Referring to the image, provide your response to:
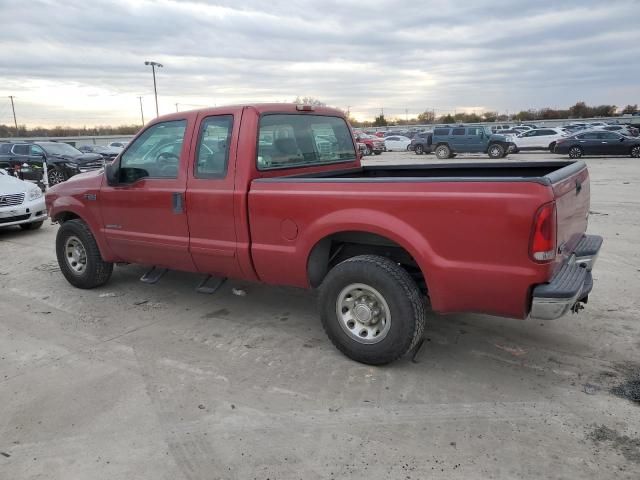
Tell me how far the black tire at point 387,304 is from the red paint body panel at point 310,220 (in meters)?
0.18

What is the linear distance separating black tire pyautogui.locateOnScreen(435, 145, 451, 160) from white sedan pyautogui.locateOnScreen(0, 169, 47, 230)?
Result: 22.6 m

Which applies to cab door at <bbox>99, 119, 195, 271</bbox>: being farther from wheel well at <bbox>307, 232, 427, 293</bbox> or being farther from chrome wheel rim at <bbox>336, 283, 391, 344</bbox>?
chrome wheel rim at <bbox>336, 283, 391, 344</bbox>

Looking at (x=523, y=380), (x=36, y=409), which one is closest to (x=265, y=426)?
(x=36, y=409)

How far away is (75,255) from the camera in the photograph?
5.88m

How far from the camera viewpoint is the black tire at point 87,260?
5562 mm

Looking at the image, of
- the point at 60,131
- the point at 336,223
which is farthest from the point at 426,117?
the point at 336,223

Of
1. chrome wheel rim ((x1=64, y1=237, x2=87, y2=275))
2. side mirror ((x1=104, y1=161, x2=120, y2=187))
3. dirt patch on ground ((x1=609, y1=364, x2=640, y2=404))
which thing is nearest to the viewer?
dirt patch on ground ((x1=609, y1=364, x2=640, y2=404))

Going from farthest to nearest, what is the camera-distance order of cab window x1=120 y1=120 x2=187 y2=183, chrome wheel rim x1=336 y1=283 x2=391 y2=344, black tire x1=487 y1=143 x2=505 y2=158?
black tire x1=487 y1=143 x2=505 y2=158, cab window x1=120 y1=120 x2=187 y2=183, chrome wheel rim x1=336 y1=283 x2=391 y2=344

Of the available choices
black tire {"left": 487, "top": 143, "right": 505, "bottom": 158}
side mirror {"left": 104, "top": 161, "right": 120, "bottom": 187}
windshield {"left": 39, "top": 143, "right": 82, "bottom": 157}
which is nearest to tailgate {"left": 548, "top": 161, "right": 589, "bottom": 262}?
side mirror {"left": 104, "top": 161, "right": 120, "bottom": 187}

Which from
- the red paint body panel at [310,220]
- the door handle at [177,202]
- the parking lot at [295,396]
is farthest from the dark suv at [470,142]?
the door handle at [177,202]

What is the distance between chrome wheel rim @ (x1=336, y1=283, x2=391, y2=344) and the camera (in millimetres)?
3641

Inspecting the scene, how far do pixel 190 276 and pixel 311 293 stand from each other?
5.49 ft

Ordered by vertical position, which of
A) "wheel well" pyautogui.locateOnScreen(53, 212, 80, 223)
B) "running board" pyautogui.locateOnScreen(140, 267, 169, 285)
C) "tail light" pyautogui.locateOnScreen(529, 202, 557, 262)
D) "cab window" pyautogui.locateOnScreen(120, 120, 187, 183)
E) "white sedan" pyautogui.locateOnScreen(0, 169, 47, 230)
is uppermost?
"cab window" pyautogui.locateOnScreen(120, 120, 187, 183)

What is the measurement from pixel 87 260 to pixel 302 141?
2838 millimetres
